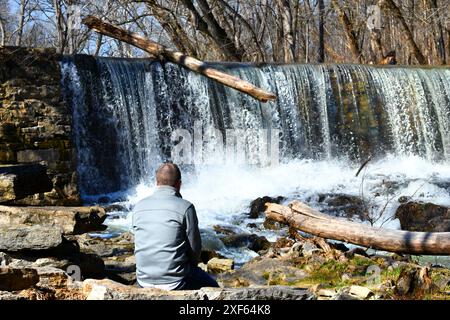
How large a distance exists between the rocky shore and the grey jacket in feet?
0.76

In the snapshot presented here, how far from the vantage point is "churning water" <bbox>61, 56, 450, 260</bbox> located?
1264cm

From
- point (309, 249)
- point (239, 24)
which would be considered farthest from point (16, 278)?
point (239, 24)

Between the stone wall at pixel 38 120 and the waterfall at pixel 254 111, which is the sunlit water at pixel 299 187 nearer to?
the waterfall at pixel 254 111

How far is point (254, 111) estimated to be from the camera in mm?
14586

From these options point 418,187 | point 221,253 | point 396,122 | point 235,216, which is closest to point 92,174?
point 235,216

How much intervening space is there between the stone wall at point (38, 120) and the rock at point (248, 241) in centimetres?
354

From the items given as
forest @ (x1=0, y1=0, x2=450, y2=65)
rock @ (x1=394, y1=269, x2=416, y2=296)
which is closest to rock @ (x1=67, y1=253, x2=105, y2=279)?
rock @ (x1=394, y1=269, x2=416, y2=296)

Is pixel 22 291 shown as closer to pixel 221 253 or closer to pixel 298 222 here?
pixel 298 222

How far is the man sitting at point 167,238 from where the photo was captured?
410cm

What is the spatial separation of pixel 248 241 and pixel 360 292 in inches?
150

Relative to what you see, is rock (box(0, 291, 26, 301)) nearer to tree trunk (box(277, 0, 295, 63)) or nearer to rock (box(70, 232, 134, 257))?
rock (box(70, 232, 134, 257))

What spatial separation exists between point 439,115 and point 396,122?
3.81 feet

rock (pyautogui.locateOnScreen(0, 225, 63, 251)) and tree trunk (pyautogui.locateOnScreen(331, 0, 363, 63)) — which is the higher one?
tree trunk (pyautogui.locateOnScreen(331, 0, 363, 63))

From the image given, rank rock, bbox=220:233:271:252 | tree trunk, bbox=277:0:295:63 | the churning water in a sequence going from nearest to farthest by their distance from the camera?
1. rock, bbox=220:233:271:252
2. the churning water
3. tree trunk, bbox=277:0:295:63
